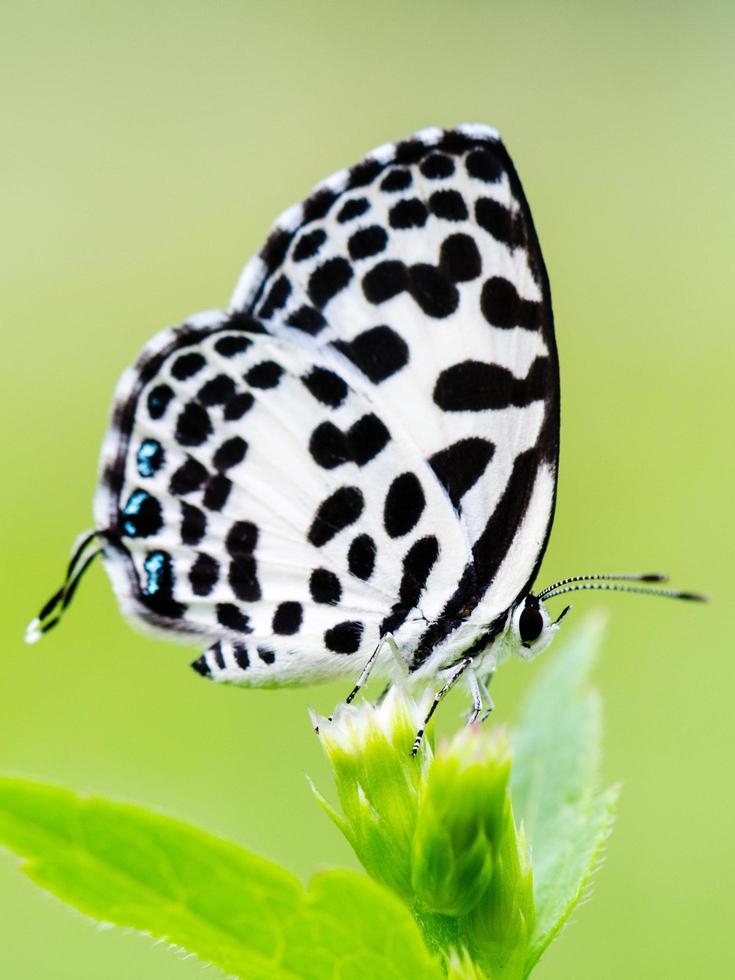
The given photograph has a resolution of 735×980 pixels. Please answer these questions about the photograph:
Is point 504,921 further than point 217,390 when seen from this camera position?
No

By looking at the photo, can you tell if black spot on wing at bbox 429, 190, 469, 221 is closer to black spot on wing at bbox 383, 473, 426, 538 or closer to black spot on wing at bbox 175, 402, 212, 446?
black spot on wing at bbox 383, 473, 426, 538

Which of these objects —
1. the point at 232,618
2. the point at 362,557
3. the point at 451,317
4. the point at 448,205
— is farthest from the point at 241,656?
the point at 448,205

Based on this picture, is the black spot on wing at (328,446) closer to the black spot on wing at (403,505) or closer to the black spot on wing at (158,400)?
the black spot on wing at (403,505)

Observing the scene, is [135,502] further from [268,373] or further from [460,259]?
[460,259]

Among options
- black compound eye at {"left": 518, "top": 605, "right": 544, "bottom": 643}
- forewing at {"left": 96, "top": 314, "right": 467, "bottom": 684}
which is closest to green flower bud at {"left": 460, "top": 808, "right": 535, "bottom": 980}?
black compound eye at {"left": 518, "top": 605, "right": 544, "bottom": 643}

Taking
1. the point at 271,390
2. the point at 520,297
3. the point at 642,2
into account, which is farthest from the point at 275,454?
the point at 642,2

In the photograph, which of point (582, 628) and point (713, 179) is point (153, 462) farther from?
point (713, 179)

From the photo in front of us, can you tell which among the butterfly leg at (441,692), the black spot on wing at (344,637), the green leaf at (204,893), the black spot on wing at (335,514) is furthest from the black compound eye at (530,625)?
the green leaf at (204,893)

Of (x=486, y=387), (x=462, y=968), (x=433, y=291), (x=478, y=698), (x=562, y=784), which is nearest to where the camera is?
(x=462, y=968)
